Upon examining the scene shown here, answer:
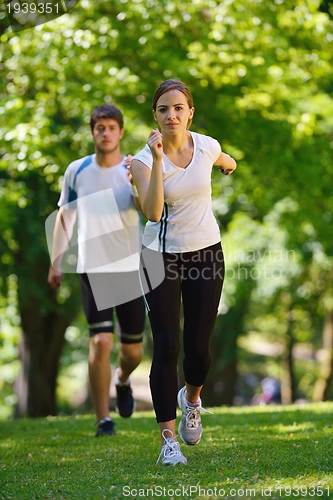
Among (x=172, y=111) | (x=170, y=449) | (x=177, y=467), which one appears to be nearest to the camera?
(x=177, y=467)

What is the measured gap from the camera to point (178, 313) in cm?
452

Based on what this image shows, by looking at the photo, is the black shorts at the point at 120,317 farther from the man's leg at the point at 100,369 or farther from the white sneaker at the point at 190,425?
the white sneaker at the point at 190,425

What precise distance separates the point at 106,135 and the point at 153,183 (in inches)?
75.8

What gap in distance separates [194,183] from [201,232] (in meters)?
0.31

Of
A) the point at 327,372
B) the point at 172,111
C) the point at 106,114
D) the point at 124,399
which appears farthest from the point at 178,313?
the point at 327,372

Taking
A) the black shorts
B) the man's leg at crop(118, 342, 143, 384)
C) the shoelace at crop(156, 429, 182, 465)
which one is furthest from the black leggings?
the man's leg at crop(118, 342, 143, 384)

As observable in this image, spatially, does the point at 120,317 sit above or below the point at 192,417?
above

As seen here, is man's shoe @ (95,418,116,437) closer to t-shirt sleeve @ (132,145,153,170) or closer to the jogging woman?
the jogging woman

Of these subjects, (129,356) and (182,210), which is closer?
(182,210)

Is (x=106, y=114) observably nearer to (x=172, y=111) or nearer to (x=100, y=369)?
(x=172, y=111)

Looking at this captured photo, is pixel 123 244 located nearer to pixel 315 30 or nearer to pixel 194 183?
pixel 194 183

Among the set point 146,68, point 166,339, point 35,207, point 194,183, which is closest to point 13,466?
point 166,339

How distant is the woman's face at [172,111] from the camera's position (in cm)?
446

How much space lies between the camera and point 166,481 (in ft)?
12.7
